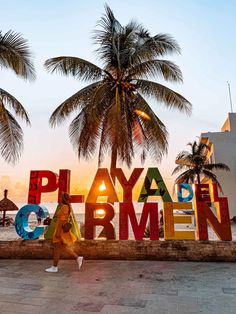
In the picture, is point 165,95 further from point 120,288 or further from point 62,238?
point 120,288

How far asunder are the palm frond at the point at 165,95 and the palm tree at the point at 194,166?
1413cm

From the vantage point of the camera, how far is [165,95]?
33.9 ft

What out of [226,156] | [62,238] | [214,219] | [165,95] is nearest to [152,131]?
[165,95]

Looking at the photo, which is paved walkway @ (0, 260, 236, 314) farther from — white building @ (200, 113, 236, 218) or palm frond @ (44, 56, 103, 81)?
white building @ (200, 113, 236, 218)

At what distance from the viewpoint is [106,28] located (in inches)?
429

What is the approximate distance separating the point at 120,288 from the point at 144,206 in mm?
2968

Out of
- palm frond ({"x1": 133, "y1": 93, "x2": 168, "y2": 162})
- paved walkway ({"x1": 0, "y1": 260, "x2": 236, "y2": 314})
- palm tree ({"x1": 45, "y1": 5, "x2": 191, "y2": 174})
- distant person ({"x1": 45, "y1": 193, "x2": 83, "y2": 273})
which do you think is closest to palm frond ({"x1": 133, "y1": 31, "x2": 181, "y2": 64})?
palm tree ({"x1": 45, "y1": 5, "x2": 191, "y2": 174})

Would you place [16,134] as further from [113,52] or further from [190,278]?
[190,278]

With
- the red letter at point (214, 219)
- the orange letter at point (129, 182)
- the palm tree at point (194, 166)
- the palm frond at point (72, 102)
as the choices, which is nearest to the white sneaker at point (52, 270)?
the orange letter at point (129, 182)

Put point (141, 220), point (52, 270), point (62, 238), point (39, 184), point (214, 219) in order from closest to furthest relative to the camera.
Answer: point (52, 270)
point (62, 238)
point (214, 219)
point (141, 220)
point (39, 184)

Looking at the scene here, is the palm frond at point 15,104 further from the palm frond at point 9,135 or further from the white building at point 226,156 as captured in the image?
the white building at point 226,156

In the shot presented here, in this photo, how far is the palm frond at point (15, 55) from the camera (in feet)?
26.8

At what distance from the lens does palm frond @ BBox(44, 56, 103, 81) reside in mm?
10070

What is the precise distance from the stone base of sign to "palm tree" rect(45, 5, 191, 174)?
379cm
